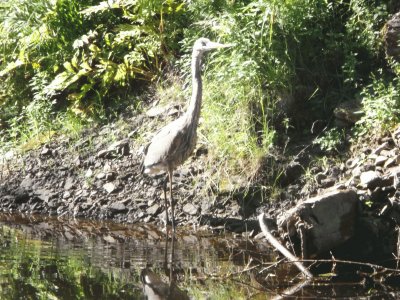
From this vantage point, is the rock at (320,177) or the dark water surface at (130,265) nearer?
the dark water surface at (130,265)

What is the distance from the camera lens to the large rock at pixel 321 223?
5680mm

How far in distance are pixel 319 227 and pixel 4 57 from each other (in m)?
6.17

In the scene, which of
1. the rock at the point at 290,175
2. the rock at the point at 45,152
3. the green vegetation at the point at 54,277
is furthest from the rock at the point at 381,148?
the rock at the point at 45,152

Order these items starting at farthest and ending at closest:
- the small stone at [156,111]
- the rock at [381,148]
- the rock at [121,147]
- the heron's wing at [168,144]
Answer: the small stone at [156,111] < the rock at [121,147] < the heron's wing at [168,144] < the rock at [381,148]

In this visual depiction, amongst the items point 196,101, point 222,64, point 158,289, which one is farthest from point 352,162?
point 158,289

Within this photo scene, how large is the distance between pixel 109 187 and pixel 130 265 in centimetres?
230

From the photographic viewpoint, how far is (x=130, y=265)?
603cm

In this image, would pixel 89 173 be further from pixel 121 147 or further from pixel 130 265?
pixel 130 265

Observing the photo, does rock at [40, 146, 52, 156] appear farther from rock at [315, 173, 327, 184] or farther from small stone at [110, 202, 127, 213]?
rock at [315, 173, 327, 184]

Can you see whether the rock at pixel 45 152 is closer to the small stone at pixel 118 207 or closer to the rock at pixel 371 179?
the small stone at pixel 118 207

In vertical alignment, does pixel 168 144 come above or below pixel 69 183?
above

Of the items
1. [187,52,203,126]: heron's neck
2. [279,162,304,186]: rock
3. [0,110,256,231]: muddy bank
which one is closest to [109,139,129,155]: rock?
[0,110,256,231]: muddy bank

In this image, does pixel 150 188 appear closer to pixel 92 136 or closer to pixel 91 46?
pixel 92 136

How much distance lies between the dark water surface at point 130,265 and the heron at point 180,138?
0.60 metres
